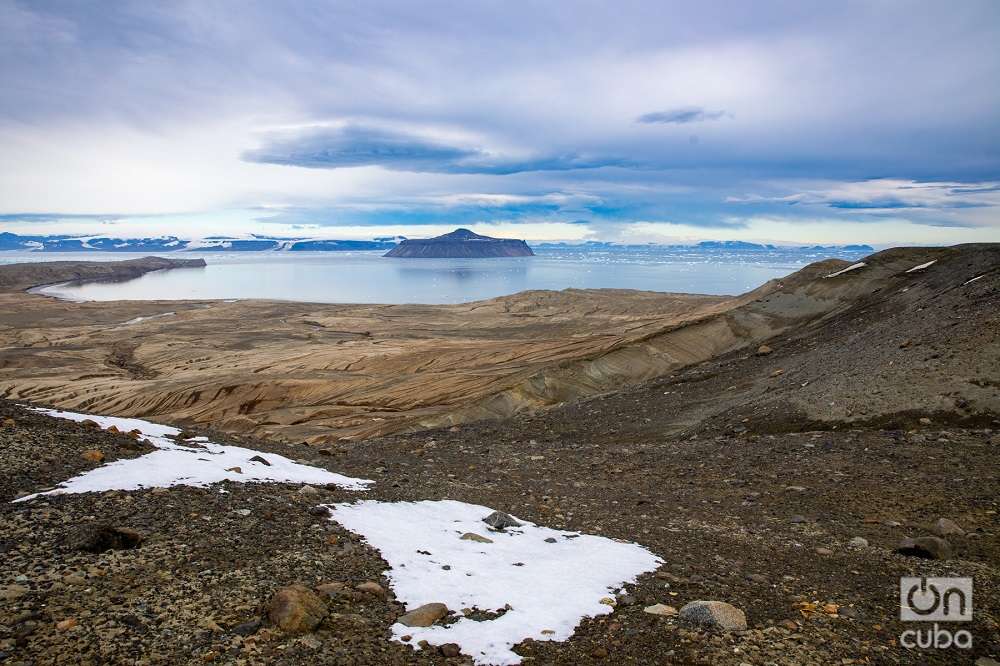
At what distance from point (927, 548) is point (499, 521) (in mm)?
4356

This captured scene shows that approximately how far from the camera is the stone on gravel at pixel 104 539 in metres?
4.97

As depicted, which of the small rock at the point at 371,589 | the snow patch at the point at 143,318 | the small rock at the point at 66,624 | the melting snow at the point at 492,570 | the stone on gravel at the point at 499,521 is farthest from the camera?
the snow patch at the point at 143,318

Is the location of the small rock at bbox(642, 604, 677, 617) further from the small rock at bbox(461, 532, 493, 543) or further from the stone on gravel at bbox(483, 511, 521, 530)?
the stone on gravel at bbox(483, 511, 521, 530)

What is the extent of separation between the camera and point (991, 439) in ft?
30.7

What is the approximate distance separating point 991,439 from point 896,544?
4.07 m

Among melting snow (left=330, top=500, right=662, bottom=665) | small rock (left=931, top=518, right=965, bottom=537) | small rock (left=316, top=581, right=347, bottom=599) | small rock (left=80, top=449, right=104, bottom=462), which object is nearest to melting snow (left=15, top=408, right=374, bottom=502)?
small rock (left=80, top=449, right=104, bottom=462)

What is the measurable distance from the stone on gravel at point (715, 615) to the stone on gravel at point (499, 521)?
2.52 meters

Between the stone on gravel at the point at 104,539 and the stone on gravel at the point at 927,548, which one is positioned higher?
the stone on gravel at the point at 104,539

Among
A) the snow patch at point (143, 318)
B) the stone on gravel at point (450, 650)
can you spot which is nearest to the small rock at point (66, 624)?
the stone on gravel at point (450, 650)

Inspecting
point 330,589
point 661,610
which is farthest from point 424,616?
point 661,610

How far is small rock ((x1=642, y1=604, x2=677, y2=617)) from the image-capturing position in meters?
4.79

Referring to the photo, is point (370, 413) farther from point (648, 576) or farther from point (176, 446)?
point (648, 576)

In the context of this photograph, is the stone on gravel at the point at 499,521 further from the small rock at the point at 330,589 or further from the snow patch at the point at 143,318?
the snow patch at the point at 143,318

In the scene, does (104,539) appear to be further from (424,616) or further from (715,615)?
Result: (715,615)
